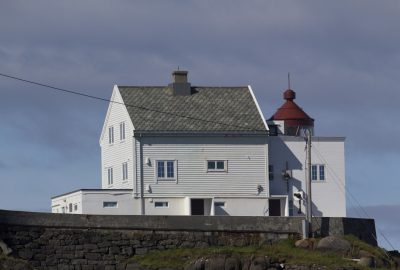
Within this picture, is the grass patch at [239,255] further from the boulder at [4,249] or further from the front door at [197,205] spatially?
the front door at [197,205]

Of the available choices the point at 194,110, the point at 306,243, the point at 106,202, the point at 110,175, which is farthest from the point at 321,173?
the point at 306,243

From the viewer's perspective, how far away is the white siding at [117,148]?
5500 centimetres

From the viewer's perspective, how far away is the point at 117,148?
5666 centimetres

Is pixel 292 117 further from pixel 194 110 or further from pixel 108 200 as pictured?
pixel 108 200

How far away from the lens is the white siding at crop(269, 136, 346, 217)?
2212 inches


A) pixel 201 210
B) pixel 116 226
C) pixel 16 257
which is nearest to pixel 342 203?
pixel 201 210

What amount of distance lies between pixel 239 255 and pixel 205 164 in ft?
31.9

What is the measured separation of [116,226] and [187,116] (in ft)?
35.1

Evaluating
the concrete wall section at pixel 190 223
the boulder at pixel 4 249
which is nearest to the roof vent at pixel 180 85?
the concrete wall section at pixel 190 223

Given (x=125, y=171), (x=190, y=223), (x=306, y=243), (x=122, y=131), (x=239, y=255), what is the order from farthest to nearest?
(x=122, y=131) → (x=125, y=171) → (x=306, y=243) → (x=190, y=223) → (x=239, y=255)

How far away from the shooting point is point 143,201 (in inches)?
2132

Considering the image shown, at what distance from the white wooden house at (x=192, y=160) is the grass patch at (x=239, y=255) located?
8.15m

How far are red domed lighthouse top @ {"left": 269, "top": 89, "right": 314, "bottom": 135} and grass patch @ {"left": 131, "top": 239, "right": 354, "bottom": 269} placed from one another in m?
12.9

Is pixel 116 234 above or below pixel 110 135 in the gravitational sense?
below
